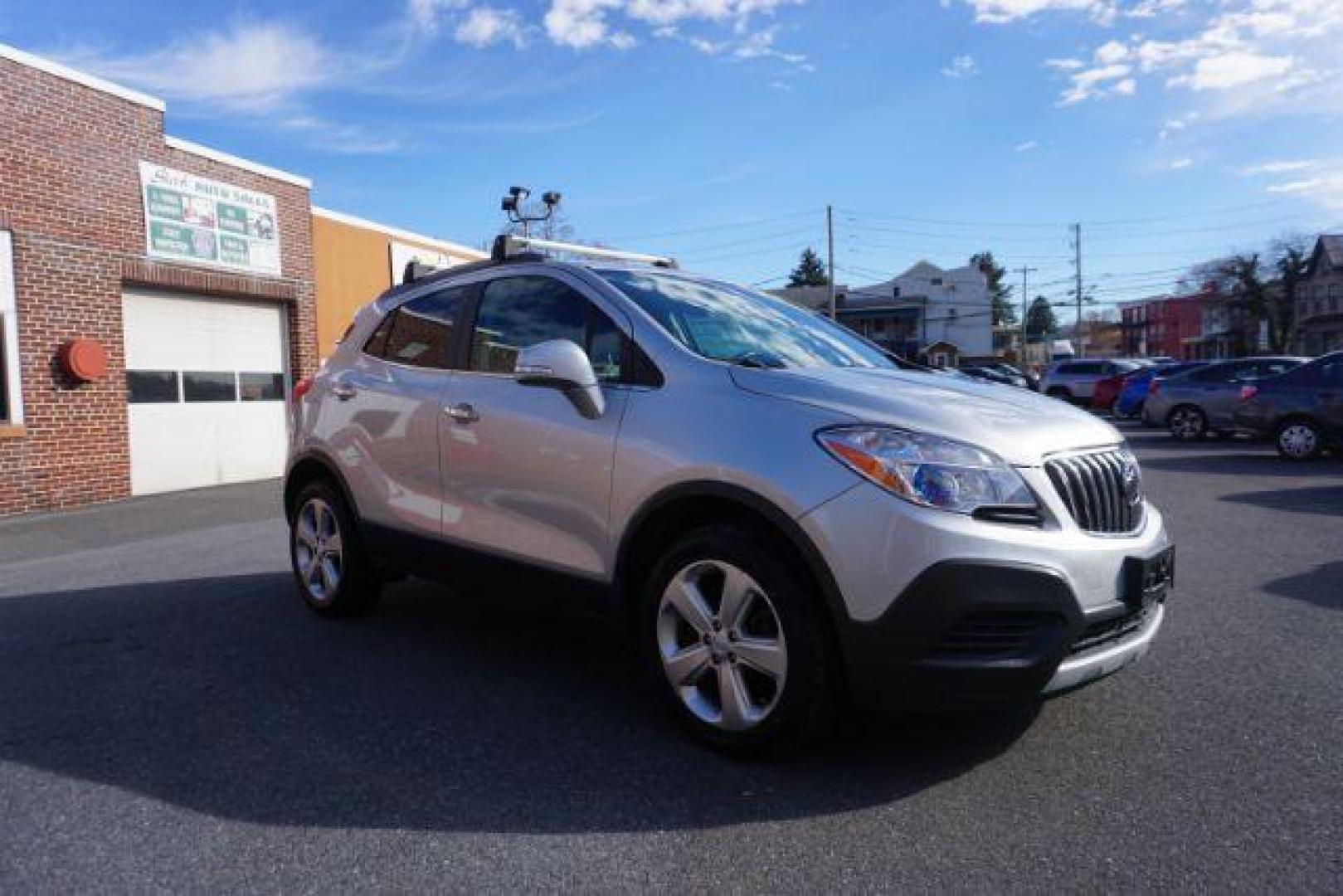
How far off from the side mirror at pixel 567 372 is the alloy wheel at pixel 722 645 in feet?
2.41

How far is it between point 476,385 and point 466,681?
127cm

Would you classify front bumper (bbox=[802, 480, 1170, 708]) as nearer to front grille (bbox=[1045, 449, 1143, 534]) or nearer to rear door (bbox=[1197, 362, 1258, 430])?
front grille (bbox=[1045, 449, 1143, 534])

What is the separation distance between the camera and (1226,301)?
6994 cm

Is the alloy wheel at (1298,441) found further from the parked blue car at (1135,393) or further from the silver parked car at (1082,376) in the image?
the silver parked car at (1082,376)

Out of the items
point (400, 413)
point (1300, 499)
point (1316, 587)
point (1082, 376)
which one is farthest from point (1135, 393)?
point (400, 413)

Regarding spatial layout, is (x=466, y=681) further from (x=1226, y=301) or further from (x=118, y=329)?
(x=1226, y=301)

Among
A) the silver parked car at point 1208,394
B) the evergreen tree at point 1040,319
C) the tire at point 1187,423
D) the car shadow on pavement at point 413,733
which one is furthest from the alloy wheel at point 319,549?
the evergreen tree at point 1040,319

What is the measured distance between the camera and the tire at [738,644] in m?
2.97

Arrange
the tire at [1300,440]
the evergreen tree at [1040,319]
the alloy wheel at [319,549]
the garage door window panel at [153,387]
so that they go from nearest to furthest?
→ the alloy wheel at [319,549] < the garage door window panel at [153,387] < the tire at [1300,440] < the evergreen tree at [1040,319]

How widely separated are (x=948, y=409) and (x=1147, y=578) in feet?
2.80

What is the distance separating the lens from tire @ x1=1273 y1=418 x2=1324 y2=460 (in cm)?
1278

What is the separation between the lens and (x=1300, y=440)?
1291 cm

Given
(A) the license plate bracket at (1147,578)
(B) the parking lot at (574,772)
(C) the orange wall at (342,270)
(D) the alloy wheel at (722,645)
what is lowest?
(B) the parking lot at (574,772)

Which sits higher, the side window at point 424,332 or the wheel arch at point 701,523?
the side window at point 424,332
